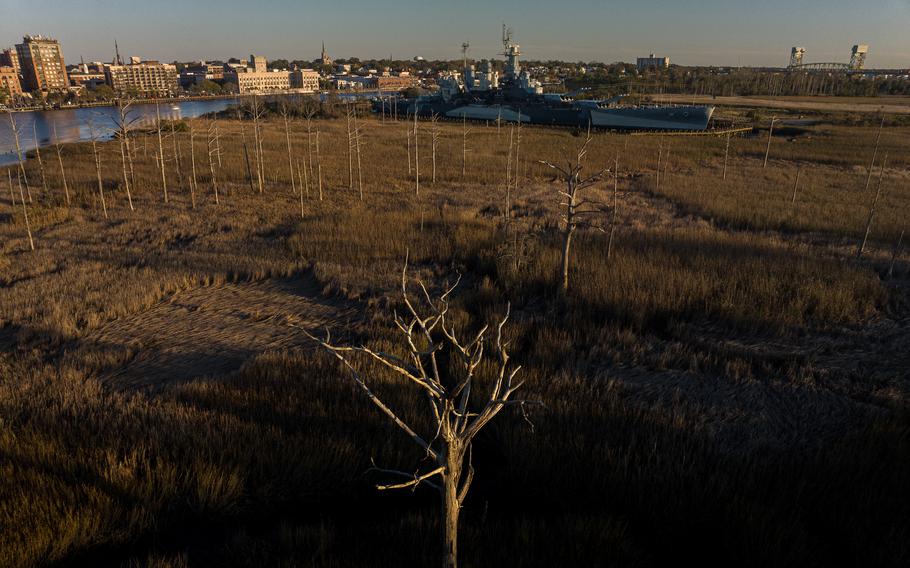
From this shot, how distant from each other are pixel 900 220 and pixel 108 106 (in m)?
114

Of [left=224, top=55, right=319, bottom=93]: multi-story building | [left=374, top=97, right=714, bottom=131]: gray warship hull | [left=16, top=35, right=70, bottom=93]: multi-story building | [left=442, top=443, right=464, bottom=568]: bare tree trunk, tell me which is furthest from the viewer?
[left=224, top=55, right=319, bottom=93]: multi-story building

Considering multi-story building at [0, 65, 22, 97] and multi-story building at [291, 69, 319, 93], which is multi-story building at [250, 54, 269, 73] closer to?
multi-story building at [291, 69, 319, 93]

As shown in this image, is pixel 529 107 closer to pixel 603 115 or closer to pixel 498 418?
pixel 603 115

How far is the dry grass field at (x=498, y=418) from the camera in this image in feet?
13.6

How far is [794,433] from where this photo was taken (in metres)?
5.94

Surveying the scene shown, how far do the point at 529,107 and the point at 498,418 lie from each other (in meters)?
65.8

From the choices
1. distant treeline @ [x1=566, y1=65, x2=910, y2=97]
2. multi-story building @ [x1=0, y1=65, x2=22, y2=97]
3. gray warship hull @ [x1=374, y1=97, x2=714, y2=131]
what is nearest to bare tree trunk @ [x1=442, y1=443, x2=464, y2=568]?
gray warship hull @ [x1=374, y1=97, x2=714, y2=131]

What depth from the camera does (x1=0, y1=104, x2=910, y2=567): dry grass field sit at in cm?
414

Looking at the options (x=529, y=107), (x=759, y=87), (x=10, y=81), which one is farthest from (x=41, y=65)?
(x=759, y=87)

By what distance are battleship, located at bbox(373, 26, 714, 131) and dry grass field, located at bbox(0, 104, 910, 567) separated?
109 feet

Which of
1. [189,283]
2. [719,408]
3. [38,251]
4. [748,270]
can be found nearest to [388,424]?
Answer: [719,408]

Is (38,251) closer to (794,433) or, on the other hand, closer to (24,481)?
(24,481)

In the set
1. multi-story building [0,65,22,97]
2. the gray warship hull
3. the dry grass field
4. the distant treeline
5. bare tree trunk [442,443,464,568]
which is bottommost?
the dry grass field

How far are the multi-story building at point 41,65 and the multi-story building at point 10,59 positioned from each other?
1363 millimetres
